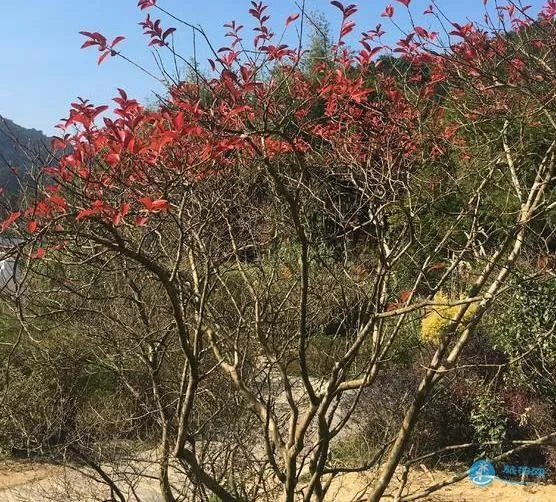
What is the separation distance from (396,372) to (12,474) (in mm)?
3883

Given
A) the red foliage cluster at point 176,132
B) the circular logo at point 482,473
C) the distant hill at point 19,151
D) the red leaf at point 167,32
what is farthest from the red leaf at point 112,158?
the circular logo at point 482,473

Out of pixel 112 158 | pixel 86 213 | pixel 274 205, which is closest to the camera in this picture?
pixel 86 213

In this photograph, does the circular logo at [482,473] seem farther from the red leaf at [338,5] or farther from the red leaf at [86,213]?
the red leaf at [86,213]

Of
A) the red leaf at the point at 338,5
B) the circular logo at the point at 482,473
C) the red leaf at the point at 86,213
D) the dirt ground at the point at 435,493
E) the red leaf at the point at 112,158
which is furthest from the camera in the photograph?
the dirt ground at the point at 435,493

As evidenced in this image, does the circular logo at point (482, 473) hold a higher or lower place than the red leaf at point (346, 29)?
lower

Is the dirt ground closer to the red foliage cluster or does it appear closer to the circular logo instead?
the circular logo

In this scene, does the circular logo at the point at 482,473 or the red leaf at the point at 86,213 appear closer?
the red leaf at the point at 86,213

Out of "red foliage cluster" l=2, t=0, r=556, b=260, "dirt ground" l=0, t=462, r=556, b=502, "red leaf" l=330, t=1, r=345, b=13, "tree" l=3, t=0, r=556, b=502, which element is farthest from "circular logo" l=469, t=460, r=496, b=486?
"red leaf" l=330, t=1, r=345, b=13

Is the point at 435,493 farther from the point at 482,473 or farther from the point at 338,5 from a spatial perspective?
the point at 338,5

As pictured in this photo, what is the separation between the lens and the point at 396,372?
19.9ft

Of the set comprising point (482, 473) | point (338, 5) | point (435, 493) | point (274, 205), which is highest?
point (338, 5)

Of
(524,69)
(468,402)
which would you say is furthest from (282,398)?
(524,69)

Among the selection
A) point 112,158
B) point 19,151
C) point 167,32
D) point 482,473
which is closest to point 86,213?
point 112,158

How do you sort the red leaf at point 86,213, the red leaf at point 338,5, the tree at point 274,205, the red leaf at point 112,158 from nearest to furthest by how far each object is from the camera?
the red leaf at point 86,213 → the red leaf at point 112,158 → the tree at point 274,205 → the red leaf at point 338,5
